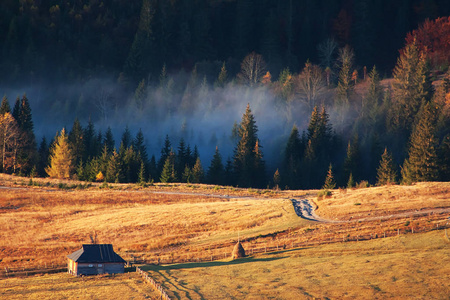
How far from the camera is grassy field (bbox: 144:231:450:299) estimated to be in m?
47.5

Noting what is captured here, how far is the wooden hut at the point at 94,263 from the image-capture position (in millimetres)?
57281

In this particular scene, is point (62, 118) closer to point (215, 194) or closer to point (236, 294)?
point (215, 194)

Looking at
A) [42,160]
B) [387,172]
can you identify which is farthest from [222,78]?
[387,172]

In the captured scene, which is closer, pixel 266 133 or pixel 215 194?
pixel 215 194

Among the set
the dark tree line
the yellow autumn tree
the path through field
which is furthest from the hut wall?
the dark tree line

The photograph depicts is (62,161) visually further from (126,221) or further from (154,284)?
(154,284)

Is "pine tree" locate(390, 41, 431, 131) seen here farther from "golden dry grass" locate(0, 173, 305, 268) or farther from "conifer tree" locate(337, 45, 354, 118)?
"golden dry grass" locate(0, 173, 305, 268)

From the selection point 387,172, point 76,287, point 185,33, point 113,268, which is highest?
point 185,33

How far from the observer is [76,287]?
52.2 metres

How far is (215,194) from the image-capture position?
94625 mm

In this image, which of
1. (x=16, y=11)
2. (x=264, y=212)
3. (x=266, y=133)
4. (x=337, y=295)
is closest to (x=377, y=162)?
(x=266, y=133)

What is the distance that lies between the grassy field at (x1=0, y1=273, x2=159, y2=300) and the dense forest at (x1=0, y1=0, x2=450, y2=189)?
5073 cm

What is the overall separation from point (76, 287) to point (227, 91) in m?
105

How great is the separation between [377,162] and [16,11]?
113 metres
